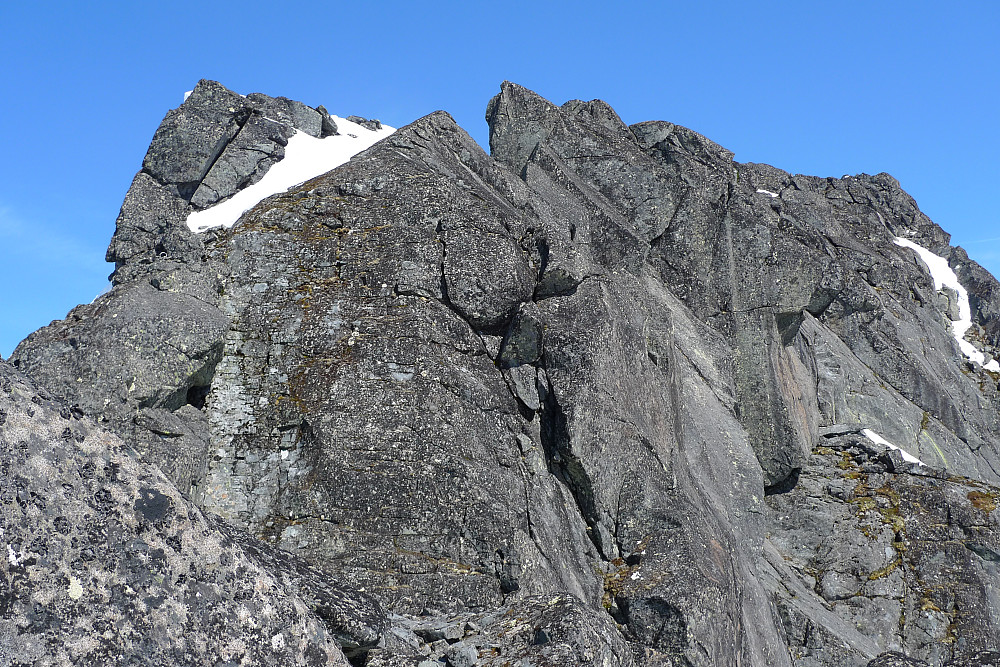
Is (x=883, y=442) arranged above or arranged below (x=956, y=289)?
below

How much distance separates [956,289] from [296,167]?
203ft

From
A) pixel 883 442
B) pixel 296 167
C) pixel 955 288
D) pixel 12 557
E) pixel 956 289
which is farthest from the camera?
pixel 955 288

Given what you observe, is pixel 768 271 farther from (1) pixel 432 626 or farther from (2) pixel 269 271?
(1) pixel 432 626

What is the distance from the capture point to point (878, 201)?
3041 inches

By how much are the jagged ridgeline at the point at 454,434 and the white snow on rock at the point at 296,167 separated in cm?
15

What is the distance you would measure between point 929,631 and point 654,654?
1835 cm

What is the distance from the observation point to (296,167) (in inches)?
1057

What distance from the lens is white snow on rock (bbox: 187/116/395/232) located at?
24.8 m

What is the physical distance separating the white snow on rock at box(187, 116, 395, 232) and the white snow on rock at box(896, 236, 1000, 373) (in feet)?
158

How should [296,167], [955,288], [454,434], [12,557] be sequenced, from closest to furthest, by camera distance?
[12,557]
[454,434]
[296,167]
[955,288]

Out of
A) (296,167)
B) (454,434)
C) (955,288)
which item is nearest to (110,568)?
(454,434)

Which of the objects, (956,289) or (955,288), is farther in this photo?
(955,288)

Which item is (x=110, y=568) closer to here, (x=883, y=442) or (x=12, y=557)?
(x=12, y=557)

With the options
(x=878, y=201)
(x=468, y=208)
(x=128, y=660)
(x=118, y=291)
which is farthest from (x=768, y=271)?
(x=878, y=201)
